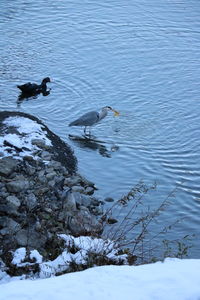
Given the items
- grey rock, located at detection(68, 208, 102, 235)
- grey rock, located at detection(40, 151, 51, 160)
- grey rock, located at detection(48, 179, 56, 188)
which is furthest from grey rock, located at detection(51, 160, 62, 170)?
grey rock, located at detection(68, 208, 102, 235)

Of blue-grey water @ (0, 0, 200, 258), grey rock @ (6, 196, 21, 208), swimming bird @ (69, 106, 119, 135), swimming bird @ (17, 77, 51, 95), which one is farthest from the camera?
swimming bird @ (17, 77, 51, 95)

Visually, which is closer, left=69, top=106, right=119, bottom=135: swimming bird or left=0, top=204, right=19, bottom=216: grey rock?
left=0, top=204, right=19, bottom=216: grey rock

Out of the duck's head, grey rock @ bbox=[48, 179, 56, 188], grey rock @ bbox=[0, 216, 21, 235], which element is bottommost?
grey rock @ bbox=[0, 216, 21, 235]

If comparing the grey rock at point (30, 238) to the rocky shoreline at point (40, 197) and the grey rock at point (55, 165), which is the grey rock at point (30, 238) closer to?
the rocky shoreline at point (40, 197)

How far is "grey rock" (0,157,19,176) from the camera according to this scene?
997cm

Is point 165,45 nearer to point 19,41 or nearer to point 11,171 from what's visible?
point 19,41

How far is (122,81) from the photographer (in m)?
16.9

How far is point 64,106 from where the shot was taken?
1555 centimetres

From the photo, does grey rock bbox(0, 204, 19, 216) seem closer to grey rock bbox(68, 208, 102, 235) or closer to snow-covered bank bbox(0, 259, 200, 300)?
grey rock bbox(68, 208, 102, 235)

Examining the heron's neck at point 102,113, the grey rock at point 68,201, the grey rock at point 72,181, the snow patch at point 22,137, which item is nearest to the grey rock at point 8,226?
the grey rock at point 68,201

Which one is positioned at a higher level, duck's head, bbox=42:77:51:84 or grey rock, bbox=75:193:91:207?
duck's head, bbox=42:77:51:84

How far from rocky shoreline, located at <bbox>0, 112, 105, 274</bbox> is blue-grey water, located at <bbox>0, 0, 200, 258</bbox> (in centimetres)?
91

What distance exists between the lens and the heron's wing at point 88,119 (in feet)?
45.9

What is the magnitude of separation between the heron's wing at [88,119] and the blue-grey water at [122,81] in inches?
13.6
